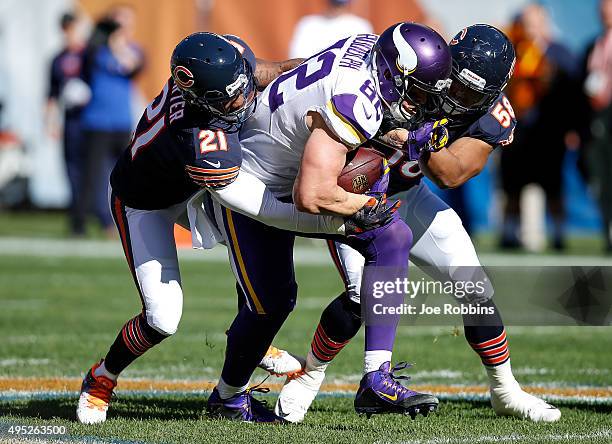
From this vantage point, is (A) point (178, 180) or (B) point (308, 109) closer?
(B) point (308, 109)

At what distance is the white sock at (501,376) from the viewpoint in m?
5.20

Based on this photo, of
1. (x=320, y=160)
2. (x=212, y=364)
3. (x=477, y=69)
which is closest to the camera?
(x=320, y=160)

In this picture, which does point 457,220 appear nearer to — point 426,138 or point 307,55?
point 426,138

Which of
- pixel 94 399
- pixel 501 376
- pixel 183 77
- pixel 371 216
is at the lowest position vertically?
pixel 94 399

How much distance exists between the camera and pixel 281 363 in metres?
5.46

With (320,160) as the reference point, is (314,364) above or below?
below

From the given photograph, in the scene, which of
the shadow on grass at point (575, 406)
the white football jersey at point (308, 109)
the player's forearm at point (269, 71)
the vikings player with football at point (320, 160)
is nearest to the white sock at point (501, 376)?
the shadow on grass at point (575, 406)

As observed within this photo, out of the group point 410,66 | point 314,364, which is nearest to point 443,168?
point 410,66

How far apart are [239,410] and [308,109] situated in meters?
1.35

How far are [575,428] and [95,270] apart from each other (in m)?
7.11

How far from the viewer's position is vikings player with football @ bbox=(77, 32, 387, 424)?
4699 mm

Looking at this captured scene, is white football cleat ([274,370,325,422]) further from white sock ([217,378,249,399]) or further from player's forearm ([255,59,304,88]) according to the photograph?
player's forearm ([255,59,304,88])

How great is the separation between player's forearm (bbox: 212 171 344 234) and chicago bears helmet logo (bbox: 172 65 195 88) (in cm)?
40

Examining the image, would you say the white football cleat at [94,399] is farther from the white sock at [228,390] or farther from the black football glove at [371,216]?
the black football glove at [371,216]
